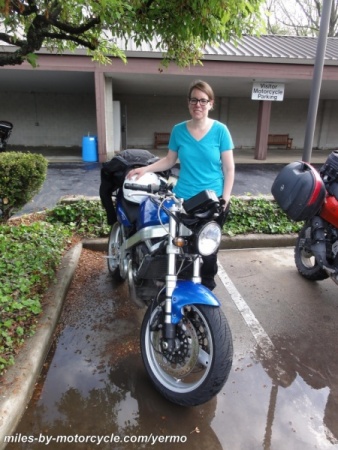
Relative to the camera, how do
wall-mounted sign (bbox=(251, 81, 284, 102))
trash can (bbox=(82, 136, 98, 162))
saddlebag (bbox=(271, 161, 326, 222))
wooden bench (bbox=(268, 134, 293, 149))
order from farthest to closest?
wooden bench (bbox=(268, 134, 293, 149))
wall-mounted sign (bbox=(251, 81, 284, 102))
trash can (bbox=(82, 136, 98, 162))
saddlebag (bbox=(271, 161, 326, 222))

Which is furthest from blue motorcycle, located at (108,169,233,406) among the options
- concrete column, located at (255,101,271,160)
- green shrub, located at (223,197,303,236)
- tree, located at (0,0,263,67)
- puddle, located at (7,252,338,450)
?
concrete column, located at (255,101,271,160)

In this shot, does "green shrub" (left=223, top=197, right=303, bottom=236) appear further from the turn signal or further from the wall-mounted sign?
the wall-mounted sign

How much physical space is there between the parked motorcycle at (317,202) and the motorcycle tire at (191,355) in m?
1.66

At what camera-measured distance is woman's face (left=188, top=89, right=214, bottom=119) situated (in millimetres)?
2547

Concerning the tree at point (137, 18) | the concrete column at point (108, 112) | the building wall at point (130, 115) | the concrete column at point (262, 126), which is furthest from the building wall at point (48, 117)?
the tree at point (137, 18)

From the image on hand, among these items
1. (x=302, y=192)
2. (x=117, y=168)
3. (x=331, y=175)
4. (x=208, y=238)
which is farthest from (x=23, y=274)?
(x=331, y=175)

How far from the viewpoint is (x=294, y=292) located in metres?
3.53

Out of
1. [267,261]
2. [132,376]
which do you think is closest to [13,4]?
[132,376]

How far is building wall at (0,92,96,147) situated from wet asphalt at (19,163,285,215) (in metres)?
5.77

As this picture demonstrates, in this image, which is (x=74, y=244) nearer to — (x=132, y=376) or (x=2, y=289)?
(x=2, y=289)

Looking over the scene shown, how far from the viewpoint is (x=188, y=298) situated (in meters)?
2.00

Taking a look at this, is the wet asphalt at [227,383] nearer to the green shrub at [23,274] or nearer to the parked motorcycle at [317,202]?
the green shrub at [23,274]

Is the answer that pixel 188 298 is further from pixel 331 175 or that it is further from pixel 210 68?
pixel 210 68

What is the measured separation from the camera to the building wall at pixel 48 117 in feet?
47.7
